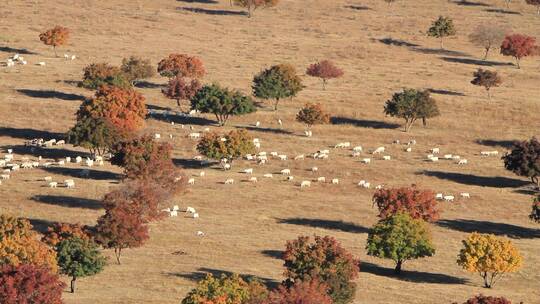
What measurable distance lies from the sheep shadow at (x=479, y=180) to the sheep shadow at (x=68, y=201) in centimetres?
4274

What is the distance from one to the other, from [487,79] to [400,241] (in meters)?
80.6

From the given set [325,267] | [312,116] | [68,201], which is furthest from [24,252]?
[312,116]

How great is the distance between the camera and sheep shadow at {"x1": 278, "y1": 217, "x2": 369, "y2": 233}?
406ft

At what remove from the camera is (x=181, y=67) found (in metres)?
184

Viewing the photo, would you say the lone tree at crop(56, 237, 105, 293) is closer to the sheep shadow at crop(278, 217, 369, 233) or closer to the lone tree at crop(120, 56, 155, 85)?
the sheep shadow at crop(278, 217, 369, 233)

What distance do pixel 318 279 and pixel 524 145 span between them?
187ft

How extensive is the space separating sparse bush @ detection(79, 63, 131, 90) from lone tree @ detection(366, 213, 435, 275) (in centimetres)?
7228

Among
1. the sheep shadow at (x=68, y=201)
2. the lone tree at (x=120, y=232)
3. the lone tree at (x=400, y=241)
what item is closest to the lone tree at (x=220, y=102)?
the sheep shadow at (x=68, y=201)

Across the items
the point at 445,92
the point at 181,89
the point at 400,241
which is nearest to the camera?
the point at 400,241

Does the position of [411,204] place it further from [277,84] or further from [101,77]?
[101,77]

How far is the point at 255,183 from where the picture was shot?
139 m

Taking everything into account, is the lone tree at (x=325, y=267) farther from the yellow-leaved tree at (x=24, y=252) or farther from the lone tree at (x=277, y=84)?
the lone tree at (x=277, y=84)

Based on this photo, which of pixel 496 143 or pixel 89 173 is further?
pixel 496 143

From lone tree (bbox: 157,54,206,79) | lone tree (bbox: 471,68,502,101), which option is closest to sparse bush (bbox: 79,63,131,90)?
lone tree (bbox: 157,54,206,79)
